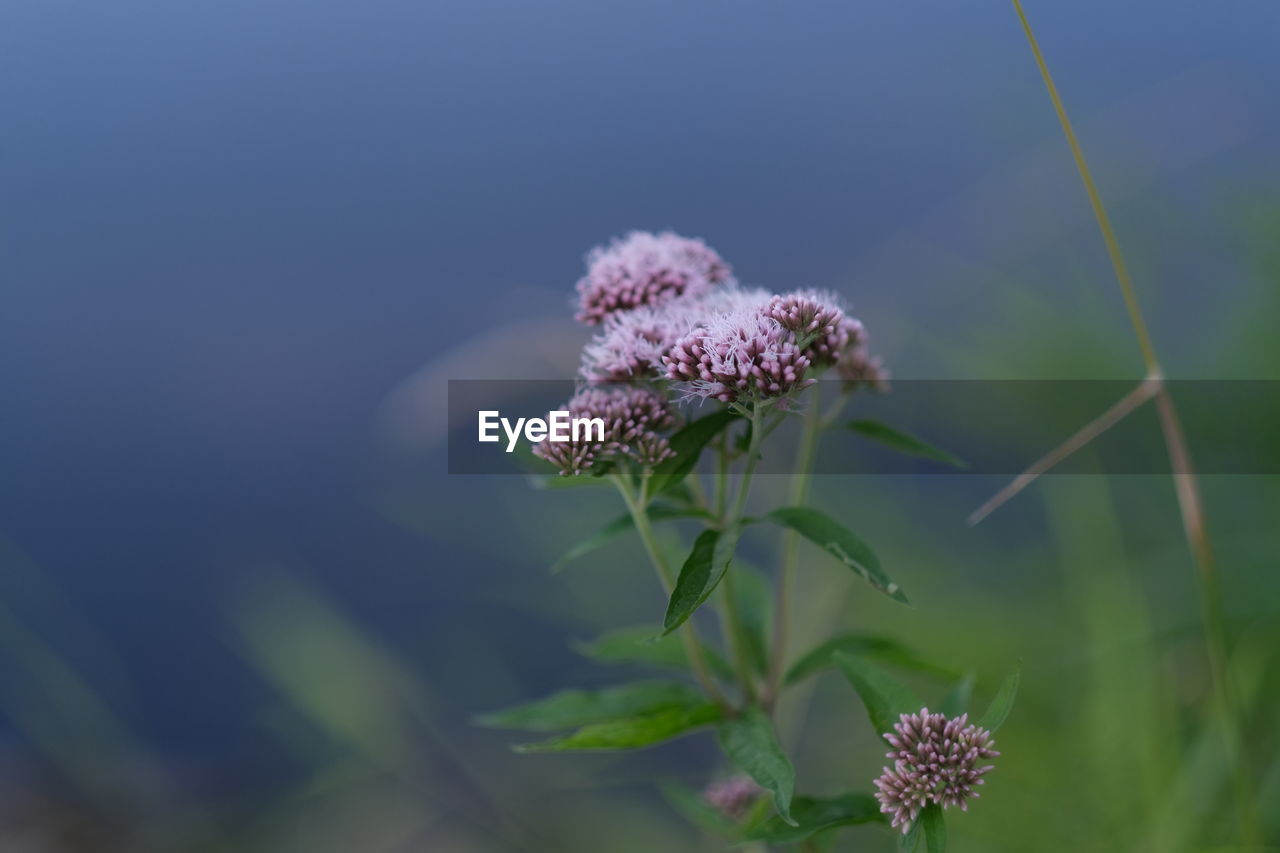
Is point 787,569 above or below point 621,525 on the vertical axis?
below

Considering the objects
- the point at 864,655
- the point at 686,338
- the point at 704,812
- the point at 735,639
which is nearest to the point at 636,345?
the point at 686,338

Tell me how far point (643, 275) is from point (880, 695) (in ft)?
2.29

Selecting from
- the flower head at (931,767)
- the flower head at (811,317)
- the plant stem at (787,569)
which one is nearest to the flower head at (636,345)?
the flower head at (811,317)

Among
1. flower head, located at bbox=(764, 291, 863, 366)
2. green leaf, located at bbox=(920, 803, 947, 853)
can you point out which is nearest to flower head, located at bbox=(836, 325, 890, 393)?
flower head, located at bbox=(764, 291, 863, 366)

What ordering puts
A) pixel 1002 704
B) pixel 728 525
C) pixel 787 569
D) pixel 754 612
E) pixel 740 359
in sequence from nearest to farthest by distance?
pixel 1002 704
pixel 740 359
pixel 728 525
pixel 787 569
pixel 754 612

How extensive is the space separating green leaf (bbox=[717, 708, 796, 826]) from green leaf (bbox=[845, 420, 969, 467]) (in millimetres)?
418

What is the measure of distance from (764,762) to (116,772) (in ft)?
11.5

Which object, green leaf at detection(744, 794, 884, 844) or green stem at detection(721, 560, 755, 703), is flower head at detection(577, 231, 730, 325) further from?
green leaf at detection(744, 794, 884, 844)

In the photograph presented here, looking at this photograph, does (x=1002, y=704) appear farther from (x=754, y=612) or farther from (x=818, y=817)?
(x=754, y=612)

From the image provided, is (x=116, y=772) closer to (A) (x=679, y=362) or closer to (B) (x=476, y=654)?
(B) (x=476, y=654)

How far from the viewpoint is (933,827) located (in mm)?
1115

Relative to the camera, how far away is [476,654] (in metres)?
3.81

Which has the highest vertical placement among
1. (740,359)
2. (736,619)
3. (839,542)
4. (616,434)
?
(740,359)

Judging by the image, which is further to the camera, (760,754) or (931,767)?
(760,754)
